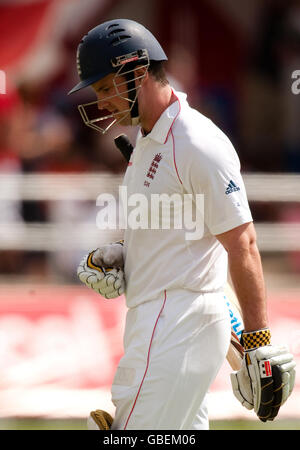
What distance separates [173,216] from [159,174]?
0.18 m

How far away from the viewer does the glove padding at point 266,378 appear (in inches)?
160

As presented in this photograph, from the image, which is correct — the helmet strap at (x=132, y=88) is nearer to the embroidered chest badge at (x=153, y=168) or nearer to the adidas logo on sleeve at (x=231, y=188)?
the embroidered chest badge at (x=153, y=168)

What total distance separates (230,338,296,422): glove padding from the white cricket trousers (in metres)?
0.16

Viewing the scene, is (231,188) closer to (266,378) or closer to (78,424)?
(266,378)

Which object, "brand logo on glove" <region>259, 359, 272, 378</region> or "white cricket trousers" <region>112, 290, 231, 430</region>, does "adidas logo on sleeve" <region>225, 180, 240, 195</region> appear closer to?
"white cricket trousers" <region>112, 290, 231, 430</region>

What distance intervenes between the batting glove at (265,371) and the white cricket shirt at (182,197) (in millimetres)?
302

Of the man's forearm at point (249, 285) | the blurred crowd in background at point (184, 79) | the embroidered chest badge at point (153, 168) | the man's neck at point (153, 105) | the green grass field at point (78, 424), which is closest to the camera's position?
the man's forearm at point (249, 285)

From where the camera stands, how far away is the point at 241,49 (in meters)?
15.0

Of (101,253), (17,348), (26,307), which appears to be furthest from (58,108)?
(101,253)

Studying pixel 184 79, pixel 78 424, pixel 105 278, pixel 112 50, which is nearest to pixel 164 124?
pixel 112 50

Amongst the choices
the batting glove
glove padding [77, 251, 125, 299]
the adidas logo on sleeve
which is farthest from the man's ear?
the batting glove

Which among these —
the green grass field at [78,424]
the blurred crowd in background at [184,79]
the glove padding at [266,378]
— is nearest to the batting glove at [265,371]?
the glove padding at [266,378]

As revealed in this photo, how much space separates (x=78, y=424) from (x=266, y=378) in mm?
2616

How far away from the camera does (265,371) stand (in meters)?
4.07
